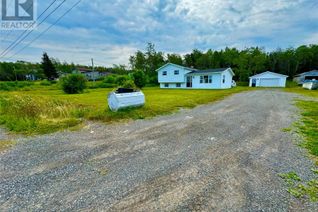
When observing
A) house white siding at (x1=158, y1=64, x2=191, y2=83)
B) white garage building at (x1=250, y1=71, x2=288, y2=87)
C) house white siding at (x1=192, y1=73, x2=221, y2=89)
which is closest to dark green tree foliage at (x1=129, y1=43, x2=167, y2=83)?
house white siding at (x1=158, y1=64, x2=191, y2=83)

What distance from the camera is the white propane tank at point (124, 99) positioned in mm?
6969

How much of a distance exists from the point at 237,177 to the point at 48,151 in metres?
3.84

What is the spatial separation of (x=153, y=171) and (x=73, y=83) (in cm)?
2051

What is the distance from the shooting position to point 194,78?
26.8 metres

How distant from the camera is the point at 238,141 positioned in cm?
416

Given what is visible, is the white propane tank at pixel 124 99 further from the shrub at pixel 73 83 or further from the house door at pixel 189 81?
the house door at pixel 189 81

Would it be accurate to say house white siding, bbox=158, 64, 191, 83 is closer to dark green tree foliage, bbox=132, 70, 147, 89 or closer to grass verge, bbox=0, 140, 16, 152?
dark green tree foliage, bbox=132, 70, 147, 89

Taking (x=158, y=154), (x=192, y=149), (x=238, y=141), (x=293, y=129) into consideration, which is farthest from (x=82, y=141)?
(x=293, y=129)

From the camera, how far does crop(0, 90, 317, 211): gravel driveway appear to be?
2.13 meters

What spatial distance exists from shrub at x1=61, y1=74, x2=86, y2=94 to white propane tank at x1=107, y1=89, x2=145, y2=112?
1519 centimetres

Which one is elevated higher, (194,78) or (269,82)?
(194,78)

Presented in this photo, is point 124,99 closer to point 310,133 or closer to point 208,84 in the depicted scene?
point 310,133

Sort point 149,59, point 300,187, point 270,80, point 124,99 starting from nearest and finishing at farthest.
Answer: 1. point 300,187
2. point 124,99
3. point 270,80
4. point 149,59

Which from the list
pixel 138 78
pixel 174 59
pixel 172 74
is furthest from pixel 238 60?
pixel 138 78
